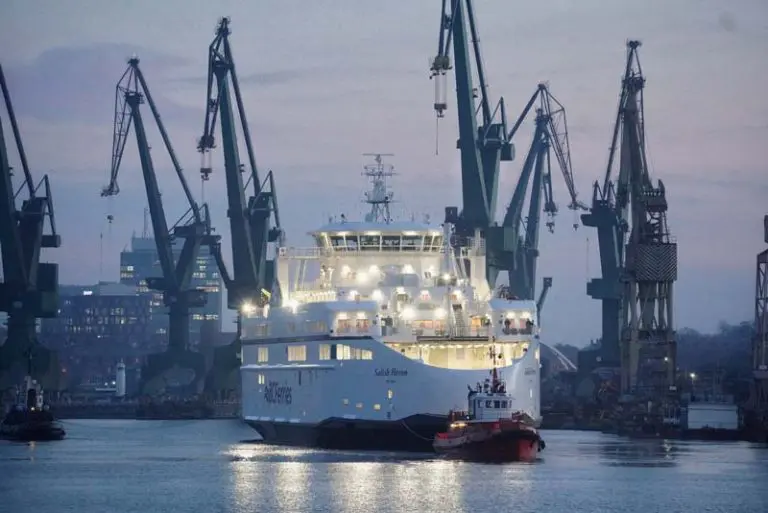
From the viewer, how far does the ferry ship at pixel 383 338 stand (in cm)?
9212

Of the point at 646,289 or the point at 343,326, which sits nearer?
the point at 343,326

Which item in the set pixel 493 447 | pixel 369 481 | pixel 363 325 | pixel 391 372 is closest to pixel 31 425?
pixel 363 325

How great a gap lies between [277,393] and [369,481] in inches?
793

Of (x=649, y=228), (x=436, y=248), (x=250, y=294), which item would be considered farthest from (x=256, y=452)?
(x=250, y=294)

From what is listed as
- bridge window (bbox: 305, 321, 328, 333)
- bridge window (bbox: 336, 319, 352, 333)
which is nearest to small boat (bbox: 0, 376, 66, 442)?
bridge window (bbox: 305, 321, 328, 333)

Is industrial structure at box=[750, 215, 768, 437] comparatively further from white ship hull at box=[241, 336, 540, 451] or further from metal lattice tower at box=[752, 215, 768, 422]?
white ship hull at box=[241, 336, 540, 451]

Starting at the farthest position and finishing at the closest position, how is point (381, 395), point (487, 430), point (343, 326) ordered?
point (343, 326) → point (381, 395) → point (487, 430)

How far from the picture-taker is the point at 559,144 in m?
195

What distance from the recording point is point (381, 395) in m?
92.2

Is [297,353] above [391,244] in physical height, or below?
below

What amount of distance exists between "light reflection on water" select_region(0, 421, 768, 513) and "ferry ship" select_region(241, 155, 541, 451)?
206 centimetres

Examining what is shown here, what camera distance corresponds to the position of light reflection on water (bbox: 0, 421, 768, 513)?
255 ft

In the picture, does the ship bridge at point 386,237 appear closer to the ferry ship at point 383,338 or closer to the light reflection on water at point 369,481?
the ferry ship at point 383,338

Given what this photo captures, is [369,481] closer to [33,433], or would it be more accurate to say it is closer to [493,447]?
[493,447]
